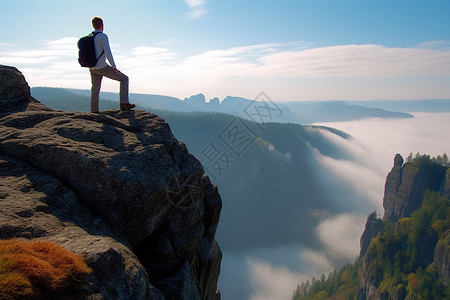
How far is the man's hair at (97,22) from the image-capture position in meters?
11.3

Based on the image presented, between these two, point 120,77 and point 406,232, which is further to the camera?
point 406,232

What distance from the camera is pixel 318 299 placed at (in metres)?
119

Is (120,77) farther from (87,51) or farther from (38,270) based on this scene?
(38,270)

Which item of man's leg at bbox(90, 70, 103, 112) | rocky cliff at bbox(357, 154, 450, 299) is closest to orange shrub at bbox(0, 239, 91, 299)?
man's leg at bbox(90, 70, 103, 112)

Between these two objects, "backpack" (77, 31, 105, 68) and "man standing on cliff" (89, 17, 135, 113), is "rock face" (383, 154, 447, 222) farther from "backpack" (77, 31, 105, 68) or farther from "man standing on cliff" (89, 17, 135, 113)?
"backpack" (77, 31, 105, 68)

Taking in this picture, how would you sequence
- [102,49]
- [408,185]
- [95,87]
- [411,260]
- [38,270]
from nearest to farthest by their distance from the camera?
1. [38,270]
2. [102,49]
3. [95,87]
4. [411,260]
5. [408,185]

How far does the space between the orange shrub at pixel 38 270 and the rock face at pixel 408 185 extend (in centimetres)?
14508

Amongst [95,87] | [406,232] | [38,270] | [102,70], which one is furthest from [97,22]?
[406,232]

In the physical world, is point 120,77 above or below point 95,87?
above

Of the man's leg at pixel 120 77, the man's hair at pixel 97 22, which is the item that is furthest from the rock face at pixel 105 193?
the man's hair at pixel 97 22

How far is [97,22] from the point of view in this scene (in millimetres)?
11281

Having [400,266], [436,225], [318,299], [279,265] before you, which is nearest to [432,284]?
[400,266]

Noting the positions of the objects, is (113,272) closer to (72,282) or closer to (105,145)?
(72,282)

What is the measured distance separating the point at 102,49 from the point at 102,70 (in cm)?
92
